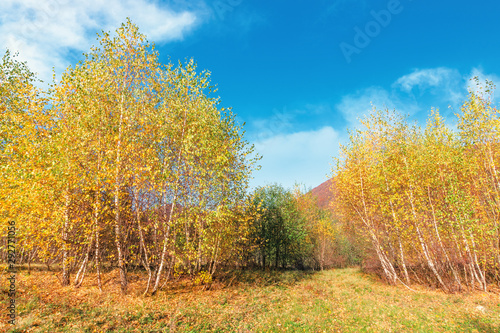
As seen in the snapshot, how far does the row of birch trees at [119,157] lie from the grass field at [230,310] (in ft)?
5.03

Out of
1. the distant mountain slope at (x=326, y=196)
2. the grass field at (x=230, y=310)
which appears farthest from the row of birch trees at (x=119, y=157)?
the distant mountain slope at (x=326, y=196)

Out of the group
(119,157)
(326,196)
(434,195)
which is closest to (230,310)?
(119,157)

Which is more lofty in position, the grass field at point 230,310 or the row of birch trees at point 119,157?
the row of birch trees at point 119,157

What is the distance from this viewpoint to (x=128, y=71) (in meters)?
16.0

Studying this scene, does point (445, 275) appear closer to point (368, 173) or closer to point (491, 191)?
point (491, 191)

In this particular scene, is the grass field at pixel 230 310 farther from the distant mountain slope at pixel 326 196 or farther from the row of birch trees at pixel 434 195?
the distant mountain slope at pixel 326 196

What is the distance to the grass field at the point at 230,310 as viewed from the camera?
10242mm

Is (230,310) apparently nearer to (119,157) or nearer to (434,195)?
(119,157)

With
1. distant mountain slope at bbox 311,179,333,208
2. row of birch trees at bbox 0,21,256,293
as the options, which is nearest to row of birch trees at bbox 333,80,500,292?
distant mountain slope at bbox 311,179,333,208

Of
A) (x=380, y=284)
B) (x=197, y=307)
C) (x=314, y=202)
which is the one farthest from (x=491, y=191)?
(x=314, y=202)

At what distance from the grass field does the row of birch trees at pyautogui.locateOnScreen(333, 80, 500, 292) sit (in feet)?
10.0

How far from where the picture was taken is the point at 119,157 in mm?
13547

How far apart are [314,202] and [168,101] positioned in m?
40.2

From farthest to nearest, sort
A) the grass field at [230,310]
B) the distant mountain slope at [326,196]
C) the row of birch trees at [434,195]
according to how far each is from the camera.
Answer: the distant mountain slope at [326,196] → the row of birch trees at [434,195] → the grass field at [230,310]
